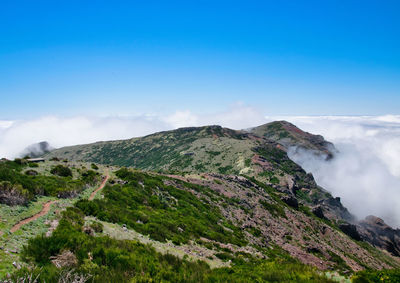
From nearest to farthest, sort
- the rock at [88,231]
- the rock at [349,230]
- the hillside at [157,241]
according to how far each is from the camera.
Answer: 1. the hillside at [157,241]
2. the rock at [88,231]
3. the rock at [349,230]

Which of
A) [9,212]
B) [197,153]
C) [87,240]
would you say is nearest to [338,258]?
[87,240]

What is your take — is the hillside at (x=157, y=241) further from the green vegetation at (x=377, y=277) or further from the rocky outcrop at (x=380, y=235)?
the rocky outcrop at (x=380, y=235)

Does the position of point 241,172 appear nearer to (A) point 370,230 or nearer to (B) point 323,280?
(A) point 370,230

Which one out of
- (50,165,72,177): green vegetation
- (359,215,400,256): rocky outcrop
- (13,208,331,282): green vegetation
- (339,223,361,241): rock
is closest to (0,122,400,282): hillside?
(13,208,331,282): green vegetation

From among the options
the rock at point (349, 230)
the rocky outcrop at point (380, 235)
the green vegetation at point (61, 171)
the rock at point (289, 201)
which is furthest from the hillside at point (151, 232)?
the rocky outcrop at point (380, 235)

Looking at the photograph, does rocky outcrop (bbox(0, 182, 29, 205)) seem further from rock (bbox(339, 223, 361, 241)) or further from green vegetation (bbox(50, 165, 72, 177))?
rock (bbox(339, 223, 361, 241))

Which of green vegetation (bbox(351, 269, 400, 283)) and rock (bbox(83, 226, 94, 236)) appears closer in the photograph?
green vegetation (bbox(351, 269, 400, 283))

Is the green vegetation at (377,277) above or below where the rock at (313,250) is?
above

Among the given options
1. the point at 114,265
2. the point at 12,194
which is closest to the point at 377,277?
the point at 114,265

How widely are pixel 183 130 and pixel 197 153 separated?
71.4 m

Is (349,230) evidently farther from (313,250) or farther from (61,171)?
(61,171)

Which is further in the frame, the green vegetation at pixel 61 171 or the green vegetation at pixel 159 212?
the green vegetation at pixel 61 171

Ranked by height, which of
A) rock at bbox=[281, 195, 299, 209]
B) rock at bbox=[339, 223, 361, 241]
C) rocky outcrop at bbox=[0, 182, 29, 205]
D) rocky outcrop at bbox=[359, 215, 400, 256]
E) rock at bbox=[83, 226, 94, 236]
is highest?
rocky outcrop at bbox=[0, 182, 29, 205]

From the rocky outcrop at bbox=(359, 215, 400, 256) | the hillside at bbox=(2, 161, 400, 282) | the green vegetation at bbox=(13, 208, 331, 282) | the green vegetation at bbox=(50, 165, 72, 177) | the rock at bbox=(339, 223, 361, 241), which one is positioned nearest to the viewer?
the green vegetation at bbox=(13, 208, 331, 282)
